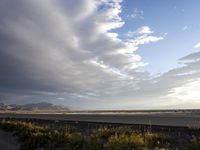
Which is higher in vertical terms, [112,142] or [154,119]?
[154,119]

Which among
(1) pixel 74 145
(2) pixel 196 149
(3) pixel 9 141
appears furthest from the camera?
(3) pixel 9 141

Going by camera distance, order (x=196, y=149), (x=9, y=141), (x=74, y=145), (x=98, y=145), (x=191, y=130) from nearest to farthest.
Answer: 1. (x=196, y=149)
2. (x=98, y=145)
3. (x=74, y=145)
4. (x=191, y=130)
5. (x=9, y=141)

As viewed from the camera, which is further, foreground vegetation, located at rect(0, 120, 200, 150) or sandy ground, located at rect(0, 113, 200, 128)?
sandy ground, located at rect(0, 113, 200, 128)

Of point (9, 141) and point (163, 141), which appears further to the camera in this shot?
point (9, 141)

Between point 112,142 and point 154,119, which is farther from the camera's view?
point 154,119

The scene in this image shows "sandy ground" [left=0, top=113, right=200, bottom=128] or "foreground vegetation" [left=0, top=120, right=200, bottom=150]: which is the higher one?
"sandy ground" [left=0, top=113, right=200, bottom=128]

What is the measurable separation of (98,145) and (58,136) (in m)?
5.29

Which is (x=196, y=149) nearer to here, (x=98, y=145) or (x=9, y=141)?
(x=98, y=145)

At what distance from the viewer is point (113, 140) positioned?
15.6 m

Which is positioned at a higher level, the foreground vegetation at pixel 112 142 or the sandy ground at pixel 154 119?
the sandy ground at pixel 154 119

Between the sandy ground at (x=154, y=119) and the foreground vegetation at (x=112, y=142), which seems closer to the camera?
the foreground vegetation at (x=112, y=142)

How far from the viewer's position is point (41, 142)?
20.0 meters

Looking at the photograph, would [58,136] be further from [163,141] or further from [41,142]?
[163,141]

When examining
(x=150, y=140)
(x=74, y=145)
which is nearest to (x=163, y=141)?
(x=150, y=140)
